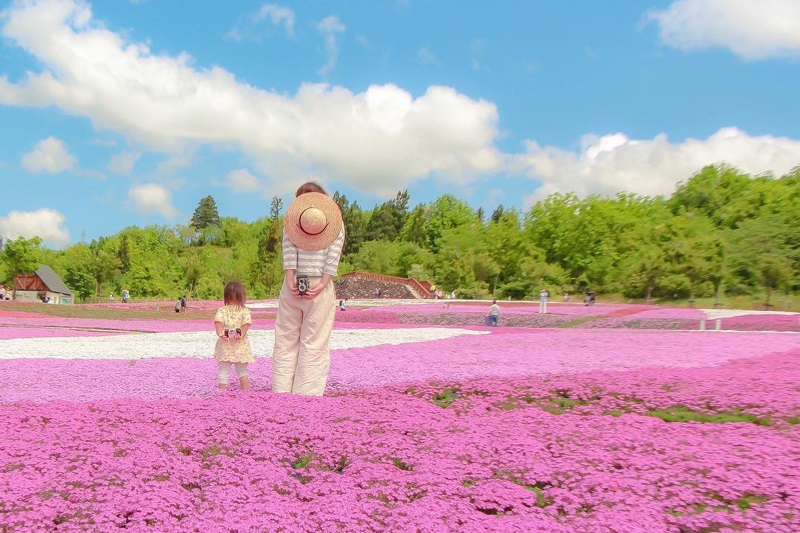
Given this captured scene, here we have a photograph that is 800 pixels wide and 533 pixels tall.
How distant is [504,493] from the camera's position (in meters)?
5.30

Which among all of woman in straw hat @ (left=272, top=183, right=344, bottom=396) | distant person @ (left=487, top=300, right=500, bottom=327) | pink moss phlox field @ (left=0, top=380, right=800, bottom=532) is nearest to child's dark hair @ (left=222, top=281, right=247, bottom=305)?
woman in straw hat @ (left=272, top=183, right=344, bottom=396)

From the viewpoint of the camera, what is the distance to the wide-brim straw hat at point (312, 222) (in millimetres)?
8500

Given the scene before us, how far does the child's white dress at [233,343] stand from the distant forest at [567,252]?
1896 inches

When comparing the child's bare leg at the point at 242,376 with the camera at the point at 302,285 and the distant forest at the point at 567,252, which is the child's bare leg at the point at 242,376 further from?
the distant forest at the point at 567,252

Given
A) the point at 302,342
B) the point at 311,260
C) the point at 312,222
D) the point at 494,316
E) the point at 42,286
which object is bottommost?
the point at 494,316

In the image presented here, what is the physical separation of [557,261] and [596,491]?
78893mm

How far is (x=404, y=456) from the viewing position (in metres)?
6.14

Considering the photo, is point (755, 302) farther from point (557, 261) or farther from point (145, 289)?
point (145, 289)

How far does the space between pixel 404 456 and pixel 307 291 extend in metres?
3.08

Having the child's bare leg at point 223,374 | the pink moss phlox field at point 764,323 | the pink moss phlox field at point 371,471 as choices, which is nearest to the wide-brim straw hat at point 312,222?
the pink moss phlox field at point 371,471

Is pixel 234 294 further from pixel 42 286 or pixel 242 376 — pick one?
pixel 42 286

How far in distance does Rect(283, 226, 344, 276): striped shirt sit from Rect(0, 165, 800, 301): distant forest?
158 feet

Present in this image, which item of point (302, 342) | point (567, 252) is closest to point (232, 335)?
point (302, 342)

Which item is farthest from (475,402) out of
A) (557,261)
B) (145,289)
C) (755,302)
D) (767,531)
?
(145,289)
